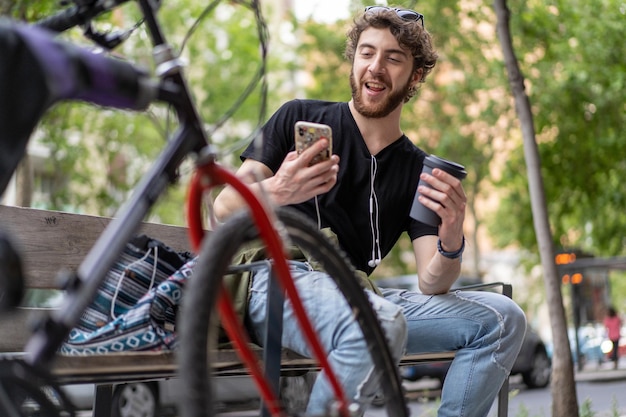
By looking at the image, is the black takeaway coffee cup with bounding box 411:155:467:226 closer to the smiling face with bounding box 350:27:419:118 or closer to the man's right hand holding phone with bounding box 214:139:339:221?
the man's right hand holding phone with bounding box 214:139:339:221

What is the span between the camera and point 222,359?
270 centimetres

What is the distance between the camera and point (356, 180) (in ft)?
12.3

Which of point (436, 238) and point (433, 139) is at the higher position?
point (433, 139)

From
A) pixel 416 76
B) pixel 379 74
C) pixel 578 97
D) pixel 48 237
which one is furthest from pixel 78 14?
pixel 578 97

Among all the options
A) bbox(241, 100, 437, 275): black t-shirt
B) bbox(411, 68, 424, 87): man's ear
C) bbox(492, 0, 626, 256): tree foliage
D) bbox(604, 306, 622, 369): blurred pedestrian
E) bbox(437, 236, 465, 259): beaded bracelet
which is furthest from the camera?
bbox(604, 306, 622, 369): blurred pedestrian

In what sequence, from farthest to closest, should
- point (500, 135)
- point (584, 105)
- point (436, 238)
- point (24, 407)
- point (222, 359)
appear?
point (500, 135), point (584, 105), point (436, 238), point (222, 359), point (24, 407)

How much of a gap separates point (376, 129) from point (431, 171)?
701mm

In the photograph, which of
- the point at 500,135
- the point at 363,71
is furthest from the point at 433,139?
the point at 363,71

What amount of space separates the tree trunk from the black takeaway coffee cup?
3370 millimetres

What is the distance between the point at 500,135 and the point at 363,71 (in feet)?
61.6

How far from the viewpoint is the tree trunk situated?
250 inches

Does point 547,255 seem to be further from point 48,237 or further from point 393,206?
point 48,237

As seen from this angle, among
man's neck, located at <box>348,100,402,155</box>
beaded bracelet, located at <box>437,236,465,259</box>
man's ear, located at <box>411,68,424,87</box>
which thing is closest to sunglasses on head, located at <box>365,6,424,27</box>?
man's ear, located at <box>411,68,424,87</box>

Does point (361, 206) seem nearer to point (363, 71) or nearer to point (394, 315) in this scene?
point (363, 71)
